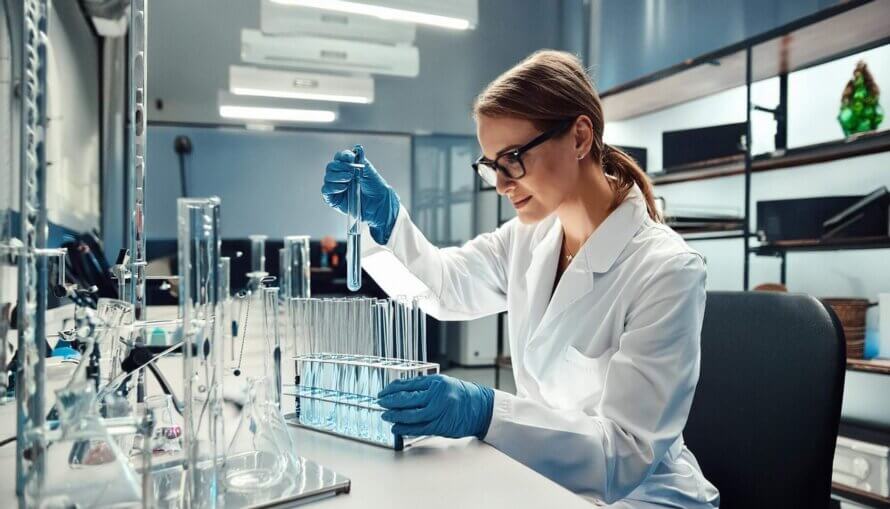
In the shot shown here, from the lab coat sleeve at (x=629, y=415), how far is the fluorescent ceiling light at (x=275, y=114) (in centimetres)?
488

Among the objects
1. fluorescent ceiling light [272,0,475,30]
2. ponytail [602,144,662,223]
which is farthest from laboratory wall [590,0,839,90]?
ponytail [602,144,662,223]

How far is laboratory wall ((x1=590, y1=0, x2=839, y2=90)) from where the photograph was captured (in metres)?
3.50

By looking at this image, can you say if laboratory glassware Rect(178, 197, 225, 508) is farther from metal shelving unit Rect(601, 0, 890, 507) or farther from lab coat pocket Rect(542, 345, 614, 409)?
metal shelving unit Rect(601, 0, 890, 507)

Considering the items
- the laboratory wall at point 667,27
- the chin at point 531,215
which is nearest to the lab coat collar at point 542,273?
the chin at point 531,215

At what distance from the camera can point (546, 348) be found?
1.33m

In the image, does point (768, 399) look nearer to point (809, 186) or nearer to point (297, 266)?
point (297, 266)

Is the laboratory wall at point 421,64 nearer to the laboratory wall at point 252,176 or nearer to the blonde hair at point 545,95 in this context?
the laboratory wall at point 252,176

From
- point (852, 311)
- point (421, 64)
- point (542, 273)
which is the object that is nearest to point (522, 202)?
point (542, 273)

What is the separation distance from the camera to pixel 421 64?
19.6 ft

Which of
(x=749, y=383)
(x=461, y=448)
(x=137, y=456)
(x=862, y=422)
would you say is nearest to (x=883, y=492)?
(x=862, y=422)

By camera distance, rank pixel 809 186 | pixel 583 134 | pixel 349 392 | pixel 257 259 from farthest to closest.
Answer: pixel 809 186
pixel 583 134
pixel 349 392
pixel 257 259

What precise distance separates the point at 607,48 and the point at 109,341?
485cm

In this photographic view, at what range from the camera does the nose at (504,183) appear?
4.45ft

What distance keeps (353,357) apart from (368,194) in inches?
20.4
